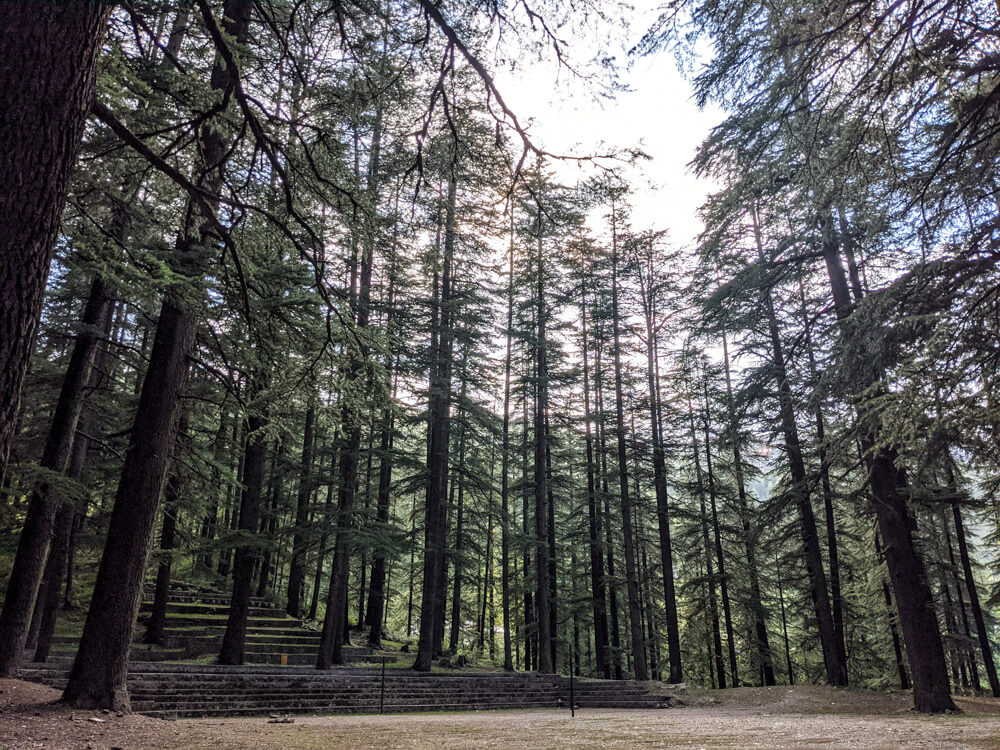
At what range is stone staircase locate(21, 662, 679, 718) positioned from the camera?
10422mm

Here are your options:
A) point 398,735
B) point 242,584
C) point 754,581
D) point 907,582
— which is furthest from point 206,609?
point 907,582

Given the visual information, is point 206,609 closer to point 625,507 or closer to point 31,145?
point 625,507

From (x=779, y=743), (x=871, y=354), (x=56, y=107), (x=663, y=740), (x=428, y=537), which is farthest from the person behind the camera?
(x=428, y=537)

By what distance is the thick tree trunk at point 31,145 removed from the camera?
245 centimetres

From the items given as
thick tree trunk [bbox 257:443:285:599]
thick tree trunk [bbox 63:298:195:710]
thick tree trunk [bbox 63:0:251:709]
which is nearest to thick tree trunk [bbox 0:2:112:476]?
thick tree trunk [bbox 63:0:251:709]

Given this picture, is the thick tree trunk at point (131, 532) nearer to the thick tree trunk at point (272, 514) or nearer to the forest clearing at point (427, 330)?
the forest clearing at point (427, 330)

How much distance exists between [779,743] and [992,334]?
16.3 feet

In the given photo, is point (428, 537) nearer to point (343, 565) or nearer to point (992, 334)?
point (343, 565)

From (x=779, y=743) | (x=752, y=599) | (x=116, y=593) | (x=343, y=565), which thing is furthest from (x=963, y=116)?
(x=752, y=599)

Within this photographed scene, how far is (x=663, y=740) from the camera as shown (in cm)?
601

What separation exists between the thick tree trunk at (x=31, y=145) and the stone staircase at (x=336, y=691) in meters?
9.67

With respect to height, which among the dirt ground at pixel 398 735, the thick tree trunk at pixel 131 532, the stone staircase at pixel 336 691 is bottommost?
the stone staircase at pixel 336 691

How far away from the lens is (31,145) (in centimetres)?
255

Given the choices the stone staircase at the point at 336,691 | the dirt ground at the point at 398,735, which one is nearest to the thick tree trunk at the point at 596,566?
the stone staircase at the point at 336,691
